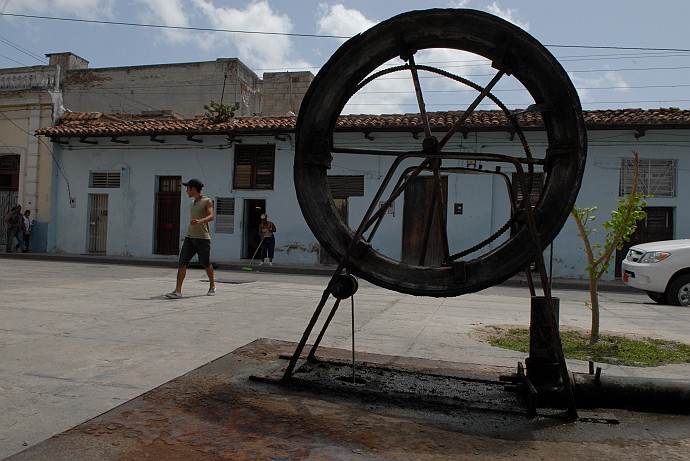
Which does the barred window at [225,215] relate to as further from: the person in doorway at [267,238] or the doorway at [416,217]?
the doorway at [416,217]

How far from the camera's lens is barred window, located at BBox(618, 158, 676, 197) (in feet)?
49.9

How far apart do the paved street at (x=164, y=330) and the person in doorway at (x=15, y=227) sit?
9897 mm

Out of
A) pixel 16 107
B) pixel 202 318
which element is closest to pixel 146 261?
pixel 16 107

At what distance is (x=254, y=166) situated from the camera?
18.1 m

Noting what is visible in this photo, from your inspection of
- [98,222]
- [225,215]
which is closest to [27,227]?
[98,222]

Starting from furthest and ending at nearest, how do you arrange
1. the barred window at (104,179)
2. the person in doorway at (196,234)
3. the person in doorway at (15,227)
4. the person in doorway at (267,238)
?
the barred window at (104,179), the person in doorway at (15,227), the person in doorway at (267,238), the person in doorway at (196,234)

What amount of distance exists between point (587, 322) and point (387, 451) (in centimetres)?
569

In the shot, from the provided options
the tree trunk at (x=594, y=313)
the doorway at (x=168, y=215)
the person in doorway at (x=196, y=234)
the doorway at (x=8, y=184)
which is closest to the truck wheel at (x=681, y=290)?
the tree trunk at (x=594, y=313)

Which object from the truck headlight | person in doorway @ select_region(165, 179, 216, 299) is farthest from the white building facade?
person in doorway @ select_region(165, 179, 216, 299)

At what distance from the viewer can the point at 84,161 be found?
763 inches

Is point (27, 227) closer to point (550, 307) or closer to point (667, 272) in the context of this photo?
point (667, 272)

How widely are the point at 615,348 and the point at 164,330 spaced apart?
13.5 ft

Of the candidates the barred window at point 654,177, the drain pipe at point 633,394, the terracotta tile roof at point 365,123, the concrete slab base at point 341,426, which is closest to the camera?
the concrete slab base at point 341,426

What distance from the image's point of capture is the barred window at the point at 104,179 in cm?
1920
